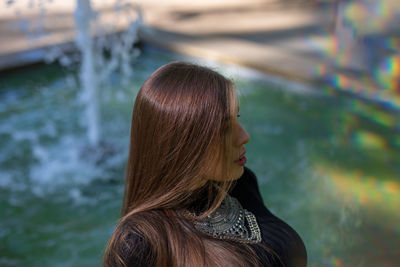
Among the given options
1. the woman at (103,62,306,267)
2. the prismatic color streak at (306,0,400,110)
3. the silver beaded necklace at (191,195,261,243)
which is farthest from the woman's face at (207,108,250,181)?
the prismatic color streak at (306,0,400,110)

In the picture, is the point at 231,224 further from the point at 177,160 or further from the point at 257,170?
the point at 257,170

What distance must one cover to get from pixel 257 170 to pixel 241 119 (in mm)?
907

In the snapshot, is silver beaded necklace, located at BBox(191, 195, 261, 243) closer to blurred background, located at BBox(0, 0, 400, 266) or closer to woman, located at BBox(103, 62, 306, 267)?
woman, located at BBox(103, 62, 306, 267)

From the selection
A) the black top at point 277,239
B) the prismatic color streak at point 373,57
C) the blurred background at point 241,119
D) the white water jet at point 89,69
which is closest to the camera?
the black top at point 277,239

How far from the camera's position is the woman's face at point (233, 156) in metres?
1.11

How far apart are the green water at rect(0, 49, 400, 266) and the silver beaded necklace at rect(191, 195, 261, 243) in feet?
3.45

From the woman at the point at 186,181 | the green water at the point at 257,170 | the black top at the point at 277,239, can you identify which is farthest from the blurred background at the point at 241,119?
the woman at the point at 186,181

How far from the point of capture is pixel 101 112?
4715 mm

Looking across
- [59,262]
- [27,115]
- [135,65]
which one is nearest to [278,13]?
[135,65]

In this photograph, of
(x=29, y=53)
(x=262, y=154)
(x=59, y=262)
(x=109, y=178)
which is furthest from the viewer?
(x=29, y=53)

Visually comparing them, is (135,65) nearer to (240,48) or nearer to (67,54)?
(67,54)

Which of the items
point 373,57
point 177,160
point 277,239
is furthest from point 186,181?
point 373,57

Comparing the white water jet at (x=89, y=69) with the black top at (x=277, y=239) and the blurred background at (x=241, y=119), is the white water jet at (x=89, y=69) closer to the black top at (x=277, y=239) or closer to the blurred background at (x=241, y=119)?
the blurred background at (x=241, y=119)

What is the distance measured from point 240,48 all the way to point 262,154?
2.43 metres
